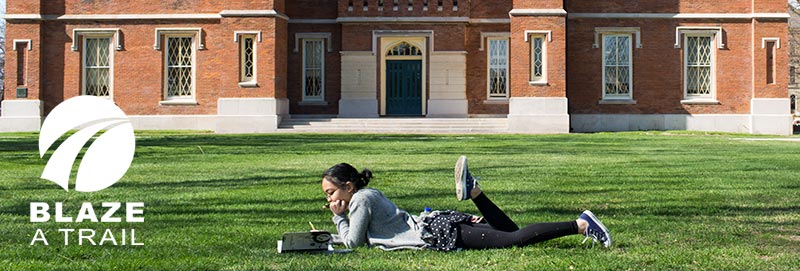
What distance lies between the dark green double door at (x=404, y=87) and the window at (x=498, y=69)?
2547mm

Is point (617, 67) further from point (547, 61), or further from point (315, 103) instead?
point (315, 103)

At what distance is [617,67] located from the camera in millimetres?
30656

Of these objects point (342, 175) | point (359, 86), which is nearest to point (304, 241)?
point (342, 175)

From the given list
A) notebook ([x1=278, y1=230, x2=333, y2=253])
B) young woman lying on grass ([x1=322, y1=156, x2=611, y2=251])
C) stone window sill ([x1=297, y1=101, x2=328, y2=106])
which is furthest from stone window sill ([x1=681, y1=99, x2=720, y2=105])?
notebook ([x1=278, y1=230, x2=333, y2=253])

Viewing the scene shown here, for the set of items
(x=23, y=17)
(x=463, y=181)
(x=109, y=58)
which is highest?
(x=23, y=17)

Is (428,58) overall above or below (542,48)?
below

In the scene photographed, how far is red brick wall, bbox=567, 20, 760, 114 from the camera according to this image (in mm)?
30391

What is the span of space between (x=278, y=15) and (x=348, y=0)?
2.79 meters

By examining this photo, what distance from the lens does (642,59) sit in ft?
100

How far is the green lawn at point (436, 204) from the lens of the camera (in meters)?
5.86

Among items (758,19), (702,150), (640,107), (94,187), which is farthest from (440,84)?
(94,187)

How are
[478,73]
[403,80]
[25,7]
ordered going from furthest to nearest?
[403,80] < [478,73] < [25,7]

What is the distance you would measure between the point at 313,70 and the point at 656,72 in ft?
39.5

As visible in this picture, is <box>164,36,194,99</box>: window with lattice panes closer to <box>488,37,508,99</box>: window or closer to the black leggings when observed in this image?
<box>488,37,508,99</box>: window
